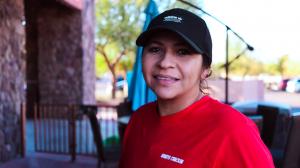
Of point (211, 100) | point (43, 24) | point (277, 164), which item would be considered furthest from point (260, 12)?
point (211, 100)

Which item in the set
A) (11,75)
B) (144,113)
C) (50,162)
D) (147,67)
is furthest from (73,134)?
(147,67)

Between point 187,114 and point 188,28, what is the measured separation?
0.91ft

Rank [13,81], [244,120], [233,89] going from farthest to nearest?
1. [233,89]
2. [13,81]
3. [244,120]

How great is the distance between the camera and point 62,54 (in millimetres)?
10320

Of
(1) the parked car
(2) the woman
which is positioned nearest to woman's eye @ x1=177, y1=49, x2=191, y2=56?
(2) the woman

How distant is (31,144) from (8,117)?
4.88 feet

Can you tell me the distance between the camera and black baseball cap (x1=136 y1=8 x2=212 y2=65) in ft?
3.80

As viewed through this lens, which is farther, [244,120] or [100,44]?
[100,44]

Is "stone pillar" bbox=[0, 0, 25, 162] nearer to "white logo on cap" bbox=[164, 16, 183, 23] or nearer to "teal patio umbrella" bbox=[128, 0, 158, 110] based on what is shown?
"teal patio umbrella" bbox=[128, 0, 158, 110]

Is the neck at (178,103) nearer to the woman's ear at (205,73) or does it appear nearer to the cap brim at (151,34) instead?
the woman's ear at (205,73)

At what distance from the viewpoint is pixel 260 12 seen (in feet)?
79.2

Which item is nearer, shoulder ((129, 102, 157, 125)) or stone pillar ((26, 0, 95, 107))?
shoulder ((129, 102, 157, 125))

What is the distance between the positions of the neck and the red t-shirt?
0.8 inches

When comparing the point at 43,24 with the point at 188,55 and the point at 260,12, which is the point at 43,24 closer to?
the point at 188,55
